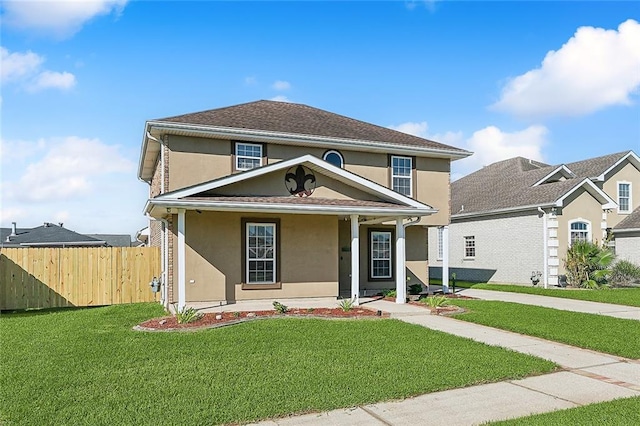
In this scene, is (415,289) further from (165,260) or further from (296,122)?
(165,260)

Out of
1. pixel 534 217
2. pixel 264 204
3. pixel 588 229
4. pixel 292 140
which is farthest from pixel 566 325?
pixel 588 229

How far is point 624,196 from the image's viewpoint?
87.0ft

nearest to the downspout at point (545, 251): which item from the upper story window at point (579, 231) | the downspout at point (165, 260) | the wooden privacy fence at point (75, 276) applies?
the upper story window at point (579, 231)

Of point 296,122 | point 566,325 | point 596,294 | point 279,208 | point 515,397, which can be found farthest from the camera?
point 596,294

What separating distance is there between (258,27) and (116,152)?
8.37 metres

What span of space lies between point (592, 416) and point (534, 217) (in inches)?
723

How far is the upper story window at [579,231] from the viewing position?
2236 centimetres

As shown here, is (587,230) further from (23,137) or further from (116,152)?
(23,137)

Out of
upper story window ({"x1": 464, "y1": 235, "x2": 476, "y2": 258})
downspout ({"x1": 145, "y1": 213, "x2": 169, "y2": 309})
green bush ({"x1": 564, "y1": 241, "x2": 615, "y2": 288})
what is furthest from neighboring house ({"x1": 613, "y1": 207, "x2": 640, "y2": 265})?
downspout ({"x1": 145, "y1": 213, "x2": 169, "y2": 309})

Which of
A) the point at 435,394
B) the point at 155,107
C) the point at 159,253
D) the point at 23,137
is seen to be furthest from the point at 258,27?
the point at 435,394

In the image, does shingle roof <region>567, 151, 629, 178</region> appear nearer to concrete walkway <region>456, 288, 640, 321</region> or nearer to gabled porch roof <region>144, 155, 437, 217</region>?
concrete walkway <region>456, 288, 640, 321</region>

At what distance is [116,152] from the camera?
60.7 feet

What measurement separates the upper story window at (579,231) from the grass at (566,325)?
9.39m

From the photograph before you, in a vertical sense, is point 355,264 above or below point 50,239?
below
